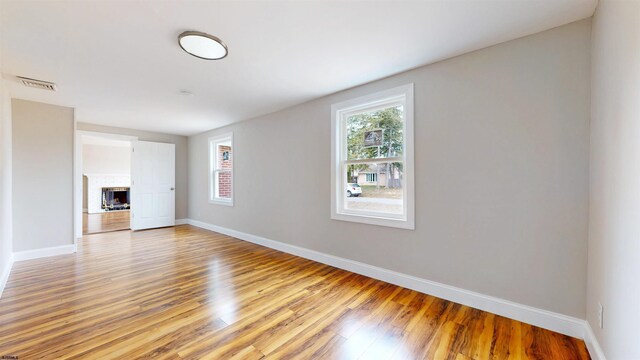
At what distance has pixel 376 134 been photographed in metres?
2.97

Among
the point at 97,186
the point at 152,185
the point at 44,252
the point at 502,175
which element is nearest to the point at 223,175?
the point at 152,185

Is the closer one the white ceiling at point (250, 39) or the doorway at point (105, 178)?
the white ceiling at point (250, 39)

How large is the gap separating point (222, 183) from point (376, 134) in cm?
402

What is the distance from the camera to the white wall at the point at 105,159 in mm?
8367

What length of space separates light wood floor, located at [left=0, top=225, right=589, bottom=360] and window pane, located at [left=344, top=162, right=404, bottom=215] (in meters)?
0.84

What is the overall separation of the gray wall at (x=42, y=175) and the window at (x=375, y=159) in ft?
13.5

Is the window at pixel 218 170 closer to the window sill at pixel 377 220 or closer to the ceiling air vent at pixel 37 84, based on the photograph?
the ceiling air vent at pixel 37 84

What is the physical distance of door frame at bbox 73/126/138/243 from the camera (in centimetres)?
387

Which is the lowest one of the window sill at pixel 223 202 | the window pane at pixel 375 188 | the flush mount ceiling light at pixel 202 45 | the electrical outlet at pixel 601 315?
the electrical outlet at pixel 601 315

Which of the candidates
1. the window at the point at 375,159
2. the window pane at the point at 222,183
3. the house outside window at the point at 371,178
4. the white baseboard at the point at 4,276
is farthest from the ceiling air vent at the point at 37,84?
the house outside window at the point at 371,178

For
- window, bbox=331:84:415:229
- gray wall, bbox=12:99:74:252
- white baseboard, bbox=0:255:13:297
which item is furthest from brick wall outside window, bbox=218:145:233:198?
window, bbox=331:84:415:229

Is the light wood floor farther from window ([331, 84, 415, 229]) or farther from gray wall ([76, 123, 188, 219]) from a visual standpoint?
gray wall ([76, 123, 188, 219])

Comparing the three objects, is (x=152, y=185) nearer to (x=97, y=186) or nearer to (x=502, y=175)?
(x=97, y=186)

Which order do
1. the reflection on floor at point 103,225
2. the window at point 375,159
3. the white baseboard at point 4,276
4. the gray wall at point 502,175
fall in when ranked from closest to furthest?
the gray wall at point 502,175
the white baseboard at point 4,276
the window at point 375,159
the reflection on floor at point 103,225
